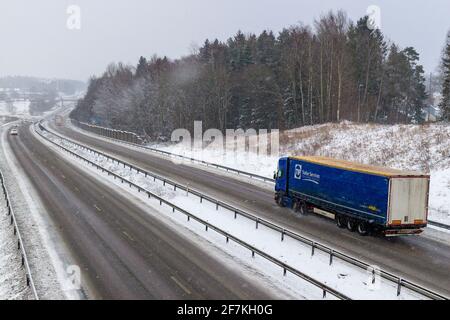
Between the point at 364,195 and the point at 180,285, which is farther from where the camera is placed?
the point at 364,195

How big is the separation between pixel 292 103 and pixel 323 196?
48120 mm

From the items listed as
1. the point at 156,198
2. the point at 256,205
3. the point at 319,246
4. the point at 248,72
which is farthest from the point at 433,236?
the point at 248,72

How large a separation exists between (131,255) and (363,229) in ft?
37.4

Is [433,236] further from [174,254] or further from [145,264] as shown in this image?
[145,264]

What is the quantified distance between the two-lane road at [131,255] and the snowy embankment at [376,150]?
1535cm

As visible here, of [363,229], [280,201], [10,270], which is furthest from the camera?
[280,201]

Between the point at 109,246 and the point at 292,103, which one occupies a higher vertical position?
the point at 292,103

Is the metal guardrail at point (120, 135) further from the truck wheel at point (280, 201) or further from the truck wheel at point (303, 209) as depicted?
Answer: the truck wheel at point (303, 209)

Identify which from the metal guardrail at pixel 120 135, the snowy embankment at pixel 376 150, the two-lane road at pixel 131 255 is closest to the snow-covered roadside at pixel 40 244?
the two-lane road at pixel 131 255

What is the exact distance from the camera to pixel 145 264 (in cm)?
1786

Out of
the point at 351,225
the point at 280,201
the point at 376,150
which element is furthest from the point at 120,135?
the point at 351,225

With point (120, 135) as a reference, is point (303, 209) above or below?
below

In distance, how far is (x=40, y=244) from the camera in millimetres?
20891

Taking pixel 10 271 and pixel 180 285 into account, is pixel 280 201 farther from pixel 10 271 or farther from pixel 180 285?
pixel 10 271
